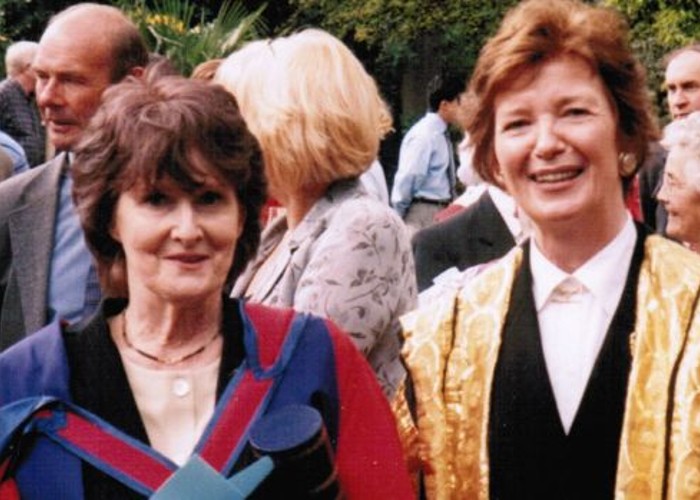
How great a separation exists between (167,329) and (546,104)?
36.8 inches

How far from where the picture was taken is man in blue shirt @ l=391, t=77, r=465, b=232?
41.7 feet

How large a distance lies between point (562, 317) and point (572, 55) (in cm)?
56

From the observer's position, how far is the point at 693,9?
14.0 metres

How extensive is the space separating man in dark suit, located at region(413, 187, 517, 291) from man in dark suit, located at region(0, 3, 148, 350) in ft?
6.63

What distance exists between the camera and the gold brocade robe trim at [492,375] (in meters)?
3.08

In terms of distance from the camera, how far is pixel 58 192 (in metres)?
4.30

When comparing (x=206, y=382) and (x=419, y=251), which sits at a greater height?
(x=206, y=382)

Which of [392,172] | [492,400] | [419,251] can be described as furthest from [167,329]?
[392,172]

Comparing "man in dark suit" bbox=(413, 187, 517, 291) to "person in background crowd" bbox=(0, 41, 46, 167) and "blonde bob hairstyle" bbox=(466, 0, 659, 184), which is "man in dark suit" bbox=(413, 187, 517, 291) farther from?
"person in background crowd" bbox=(0, 41, 46, 167)

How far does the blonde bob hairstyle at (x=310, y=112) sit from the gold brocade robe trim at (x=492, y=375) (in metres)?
0.74

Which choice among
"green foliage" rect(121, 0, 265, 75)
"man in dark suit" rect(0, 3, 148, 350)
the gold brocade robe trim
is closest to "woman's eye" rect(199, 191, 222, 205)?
the gold brocade robe trim

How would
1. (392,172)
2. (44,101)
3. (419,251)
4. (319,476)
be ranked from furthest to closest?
(392,172)
(419,251)
(44,101)
(319,476)

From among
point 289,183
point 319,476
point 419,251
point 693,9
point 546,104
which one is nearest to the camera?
point 319,476

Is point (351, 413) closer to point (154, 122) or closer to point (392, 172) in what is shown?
point (154, 122)
